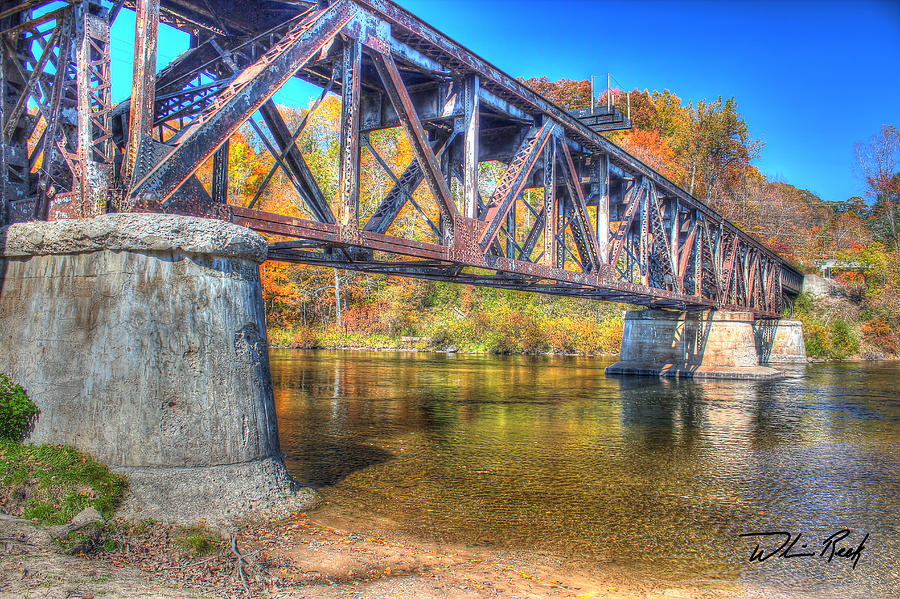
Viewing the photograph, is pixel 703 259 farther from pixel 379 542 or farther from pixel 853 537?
pixel 379 542

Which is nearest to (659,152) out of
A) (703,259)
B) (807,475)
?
(703,259)

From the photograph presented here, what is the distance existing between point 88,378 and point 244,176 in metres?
39.2

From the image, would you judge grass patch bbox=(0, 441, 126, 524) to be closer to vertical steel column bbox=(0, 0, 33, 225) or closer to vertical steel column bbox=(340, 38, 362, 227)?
vertical steel column bbox=(0, 0, 33, 225)

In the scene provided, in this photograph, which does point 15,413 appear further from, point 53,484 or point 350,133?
point 350,133

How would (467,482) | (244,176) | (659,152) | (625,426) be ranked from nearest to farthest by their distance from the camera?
(467,482), (625,426), (244,176), (659,152)

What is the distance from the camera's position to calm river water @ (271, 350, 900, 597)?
760 cm

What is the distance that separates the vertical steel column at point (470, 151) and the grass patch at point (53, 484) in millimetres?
9010

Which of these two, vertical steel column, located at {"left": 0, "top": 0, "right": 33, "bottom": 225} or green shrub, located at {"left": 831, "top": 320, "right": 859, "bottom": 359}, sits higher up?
vertical steel column, located at {"left": 0, "top": 0, "right": 33, "bottom": 225}

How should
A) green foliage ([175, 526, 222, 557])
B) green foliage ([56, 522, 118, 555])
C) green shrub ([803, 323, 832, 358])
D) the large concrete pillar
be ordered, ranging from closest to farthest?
green foliage ([56, 522, 118, 555]) < green foliage ([175, 526, 222, 557]) < the large concrete pillar < green shrub ([803, 323, 832, 358])

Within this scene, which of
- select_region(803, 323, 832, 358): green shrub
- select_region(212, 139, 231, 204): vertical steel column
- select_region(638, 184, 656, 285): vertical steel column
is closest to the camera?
select_region(212, 139, 231, 204): vertical steel column

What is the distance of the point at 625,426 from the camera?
58.1 feet

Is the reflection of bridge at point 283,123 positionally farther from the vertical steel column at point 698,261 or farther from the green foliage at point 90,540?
the vertical steel column at point 698,261

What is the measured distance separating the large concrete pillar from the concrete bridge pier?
30.1 meters

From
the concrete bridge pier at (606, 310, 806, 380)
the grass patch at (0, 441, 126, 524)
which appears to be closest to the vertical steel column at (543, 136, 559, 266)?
the grass patch at (0, 441, 126, 524)
